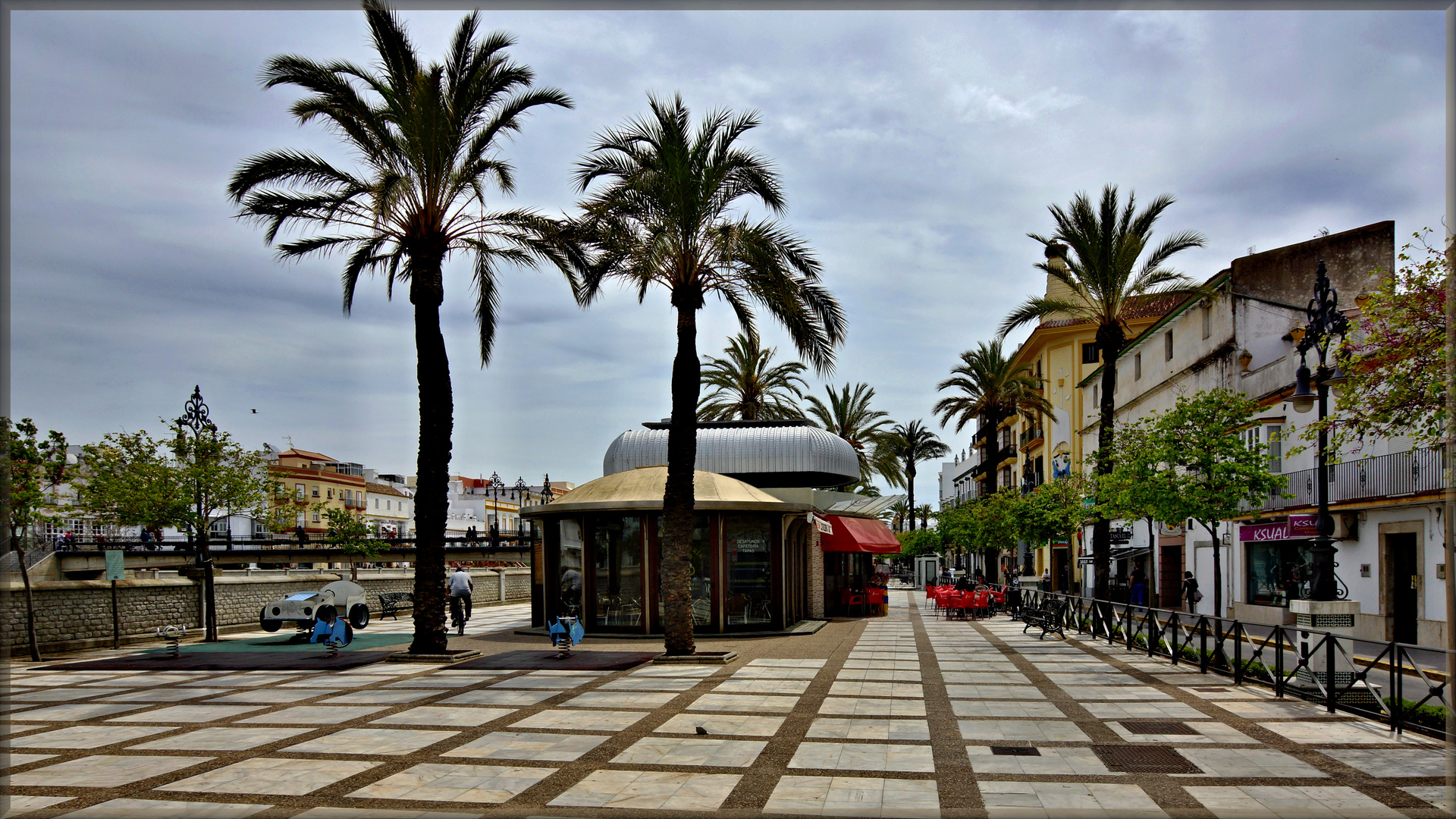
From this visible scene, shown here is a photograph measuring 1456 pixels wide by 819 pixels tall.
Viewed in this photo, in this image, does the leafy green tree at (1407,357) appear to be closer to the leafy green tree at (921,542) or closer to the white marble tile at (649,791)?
the white marble tile at (649,791)

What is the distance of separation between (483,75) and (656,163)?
3.54m

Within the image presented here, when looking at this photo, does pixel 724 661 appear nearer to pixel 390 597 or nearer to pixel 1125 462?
pixel 1125 462

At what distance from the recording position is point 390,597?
30.8 m

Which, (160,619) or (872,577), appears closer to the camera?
(160,619)

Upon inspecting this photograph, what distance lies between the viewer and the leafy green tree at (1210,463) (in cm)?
1827

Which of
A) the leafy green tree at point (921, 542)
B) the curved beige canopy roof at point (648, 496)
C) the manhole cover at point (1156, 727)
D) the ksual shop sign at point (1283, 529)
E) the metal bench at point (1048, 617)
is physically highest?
the curved beige canopy roof at point (648, 496)

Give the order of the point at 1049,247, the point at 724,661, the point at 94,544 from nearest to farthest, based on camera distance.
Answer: the point at 724,661
the point at 1049,247
the point at 94,544

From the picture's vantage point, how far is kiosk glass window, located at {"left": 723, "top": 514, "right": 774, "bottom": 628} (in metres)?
23.1

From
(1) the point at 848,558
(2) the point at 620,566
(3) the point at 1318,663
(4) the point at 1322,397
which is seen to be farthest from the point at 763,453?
(3) the point at 1318,663

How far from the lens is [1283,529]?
26.9 metres

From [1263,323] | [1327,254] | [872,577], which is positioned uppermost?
[1327,254]

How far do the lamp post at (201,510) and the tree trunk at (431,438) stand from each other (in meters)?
7.90

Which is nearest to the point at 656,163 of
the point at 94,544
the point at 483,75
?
the point at 483,75

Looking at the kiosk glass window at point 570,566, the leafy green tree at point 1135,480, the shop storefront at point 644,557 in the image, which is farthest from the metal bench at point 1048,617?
the kiosk glass window at point 570,566
